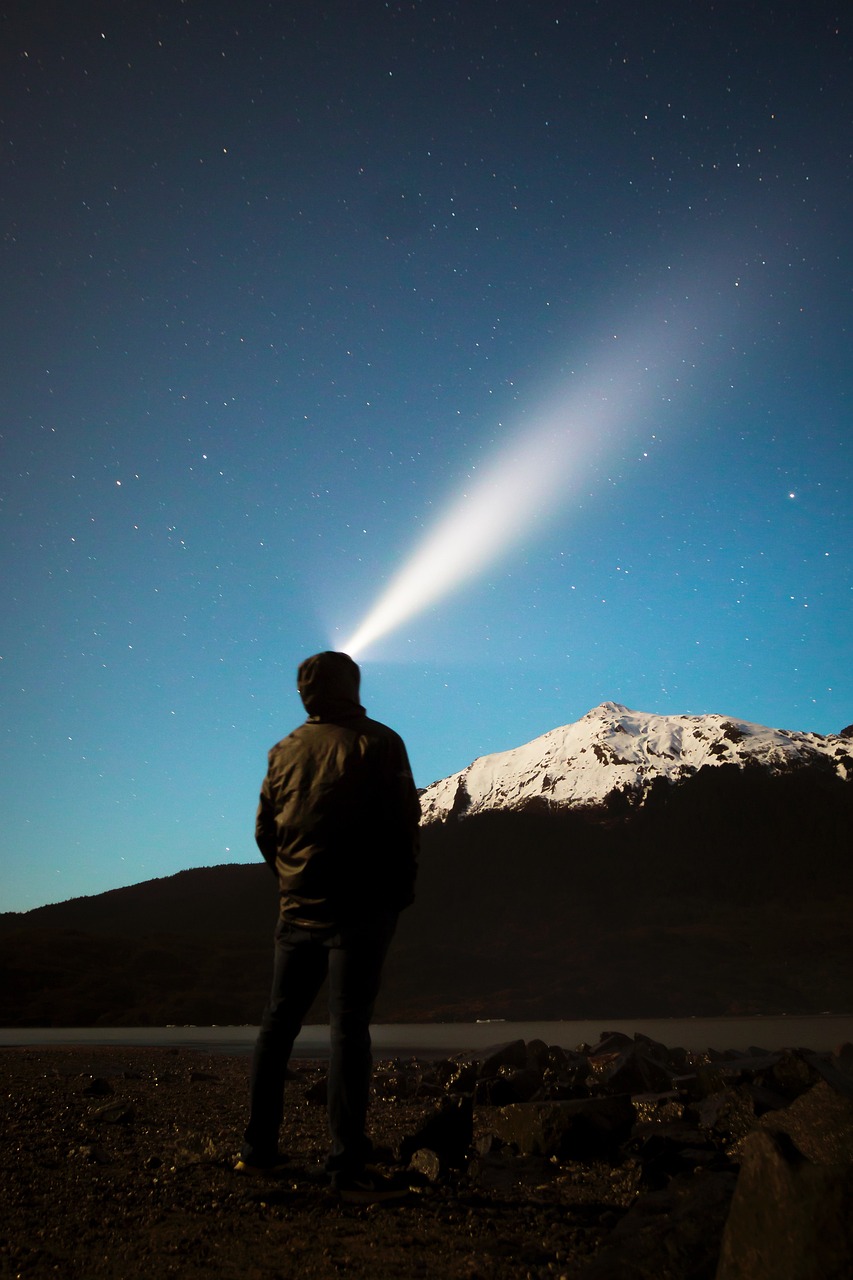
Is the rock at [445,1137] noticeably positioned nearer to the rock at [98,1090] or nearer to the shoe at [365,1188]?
the shoe at [365,1188]

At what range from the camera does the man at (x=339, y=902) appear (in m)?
3.88

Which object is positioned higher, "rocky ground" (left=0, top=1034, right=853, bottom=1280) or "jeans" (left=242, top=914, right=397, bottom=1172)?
"jeans" (left=242, top=914, right=397, bottom=1172)

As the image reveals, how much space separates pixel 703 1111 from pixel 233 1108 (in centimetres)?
488

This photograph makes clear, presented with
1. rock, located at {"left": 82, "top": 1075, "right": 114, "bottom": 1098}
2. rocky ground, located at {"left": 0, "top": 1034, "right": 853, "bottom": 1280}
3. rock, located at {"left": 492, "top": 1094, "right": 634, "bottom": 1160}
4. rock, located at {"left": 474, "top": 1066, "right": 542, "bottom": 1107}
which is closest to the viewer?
rocky ground, located at {"left": 0, "top": 1034, "right": 853, "bottom": 1280}

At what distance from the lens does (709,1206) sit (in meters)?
2.84

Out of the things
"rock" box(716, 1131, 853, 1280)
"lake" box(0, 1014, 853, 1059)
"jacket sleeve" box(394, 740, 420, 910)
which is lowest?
"lake" box(0, 1014, 853, 1059)

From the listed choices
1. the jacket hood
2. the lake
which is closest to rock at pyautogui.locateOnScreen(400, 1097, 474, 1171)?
the jacket hood

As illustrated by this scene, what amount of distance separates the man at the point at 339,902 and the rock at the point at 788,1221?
189 centimetres

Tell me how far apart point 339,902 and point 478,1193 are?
1.69 m

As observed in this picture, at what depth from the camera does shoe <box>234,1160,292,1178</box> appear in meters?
4.08

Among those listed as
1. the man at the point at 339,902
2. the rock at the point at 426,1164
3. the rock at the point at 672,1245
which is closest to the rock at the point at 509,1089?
the rock at the point at 426,1164

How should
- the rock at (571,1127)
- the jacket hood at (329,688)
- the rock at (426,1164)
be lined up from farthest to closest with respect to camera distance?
the rock at (571,1127), the jacket hood at (329,688), the rock at (426,1164)

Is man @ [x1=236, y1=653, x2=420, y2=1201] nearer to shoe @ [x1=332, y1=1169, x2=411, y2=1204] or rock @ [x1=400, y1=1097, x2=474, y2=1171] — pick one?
shoe @ [x1=332, y1=1169, x2=411, y2=1204]

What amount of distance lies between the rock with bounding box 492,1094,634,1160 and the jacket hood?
319 centimetres
